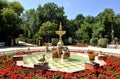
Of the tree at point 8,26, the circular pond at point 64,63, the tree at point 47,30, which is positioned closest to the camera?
the circular pond at point 64,63

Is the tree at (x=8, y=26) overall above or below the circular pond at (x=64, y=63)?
above

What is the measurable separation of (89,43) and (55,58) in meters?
25.7

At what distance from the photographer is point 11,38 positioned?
38.4 meters

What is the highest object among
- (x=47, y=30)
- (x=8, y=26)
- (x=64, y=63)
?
(x=8, y=26)

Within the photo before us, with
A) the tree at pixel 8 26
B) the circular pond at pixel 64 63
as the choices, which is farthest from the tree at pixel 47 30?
the circular pond at pixel 64 63

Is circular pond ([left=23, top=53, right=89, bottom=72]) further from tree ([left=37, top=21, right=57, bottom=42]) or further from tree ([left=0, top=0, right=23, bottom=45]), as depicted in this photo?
tree ([left=37, top=21, right=57, bottom=42])

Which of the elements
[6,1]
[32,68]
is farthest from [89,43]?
[32,68]

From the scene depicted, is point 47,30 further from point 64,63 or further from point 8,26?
point 64,63

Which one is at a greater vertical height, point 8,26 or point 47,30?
point 8,26

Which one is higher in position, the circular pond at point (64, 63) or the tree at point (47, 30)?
the tree at point (47, 30)

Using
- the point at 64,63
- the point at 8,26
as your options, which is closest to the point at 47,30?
the point at 8,26

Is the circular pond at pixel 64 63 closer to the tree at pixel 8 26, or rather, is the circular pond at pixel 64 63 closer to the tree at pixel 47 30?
the tree at pixel 8 26

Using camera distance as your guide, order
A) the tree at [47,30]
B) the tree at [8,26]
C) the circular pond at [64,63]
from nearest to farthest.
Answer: the circular pond at [64,63], the tree at [8,26], the tree at [47,30]

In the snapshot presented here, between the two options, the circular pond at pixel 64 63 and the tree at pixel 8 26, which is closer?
the circular pond at pixel 64 63
